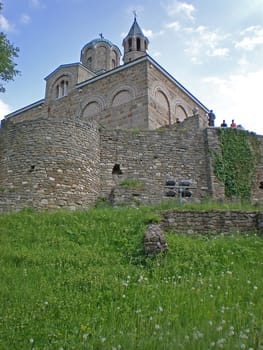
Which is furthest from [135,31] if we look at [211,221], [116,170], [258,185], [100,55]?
[211,221]

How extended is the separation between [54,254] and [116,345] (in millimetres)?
3764

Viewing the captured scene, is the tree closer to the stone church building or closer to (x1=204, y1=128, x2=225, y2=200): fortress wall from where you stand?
the stone church building

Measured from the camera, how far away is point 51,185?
13844mm

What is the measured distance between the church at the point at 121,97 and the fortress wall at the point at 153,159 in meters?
5.50

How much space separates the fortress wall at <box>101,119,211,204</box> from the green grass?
4.95 meters

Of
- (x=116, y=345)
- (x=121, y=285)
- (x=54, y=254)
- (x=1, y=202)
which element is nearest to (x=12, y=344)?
(x=116, y=345)

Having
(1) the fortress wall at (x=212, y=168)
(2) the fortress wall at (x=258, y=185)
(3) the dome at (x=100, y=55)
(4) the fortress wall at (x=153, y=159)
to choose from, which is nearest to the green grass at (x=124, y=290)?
(4) the fortress wall at (x=153, y=159)

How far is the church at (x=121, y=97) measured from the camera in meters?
23.2

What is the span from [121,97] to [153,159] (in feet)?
30.7

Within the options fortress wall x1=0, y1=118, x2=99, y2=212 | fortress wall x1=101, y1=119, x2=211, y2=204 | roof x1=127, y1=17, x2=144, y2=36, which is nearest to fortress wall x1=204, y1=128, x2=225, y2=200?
fortress wall x1=101, y1=119, x2=211, y2=204

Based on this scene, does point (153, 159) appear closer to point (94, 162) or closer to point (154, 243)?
point (94, 162)

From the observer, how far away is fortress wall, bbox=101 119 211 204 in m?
15.5

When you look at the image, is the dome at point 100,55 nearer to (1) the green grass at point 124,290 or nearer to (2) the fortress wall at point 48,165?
(2) the fortress wall at point 48,165

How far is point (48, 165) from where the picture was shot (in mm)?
14117
